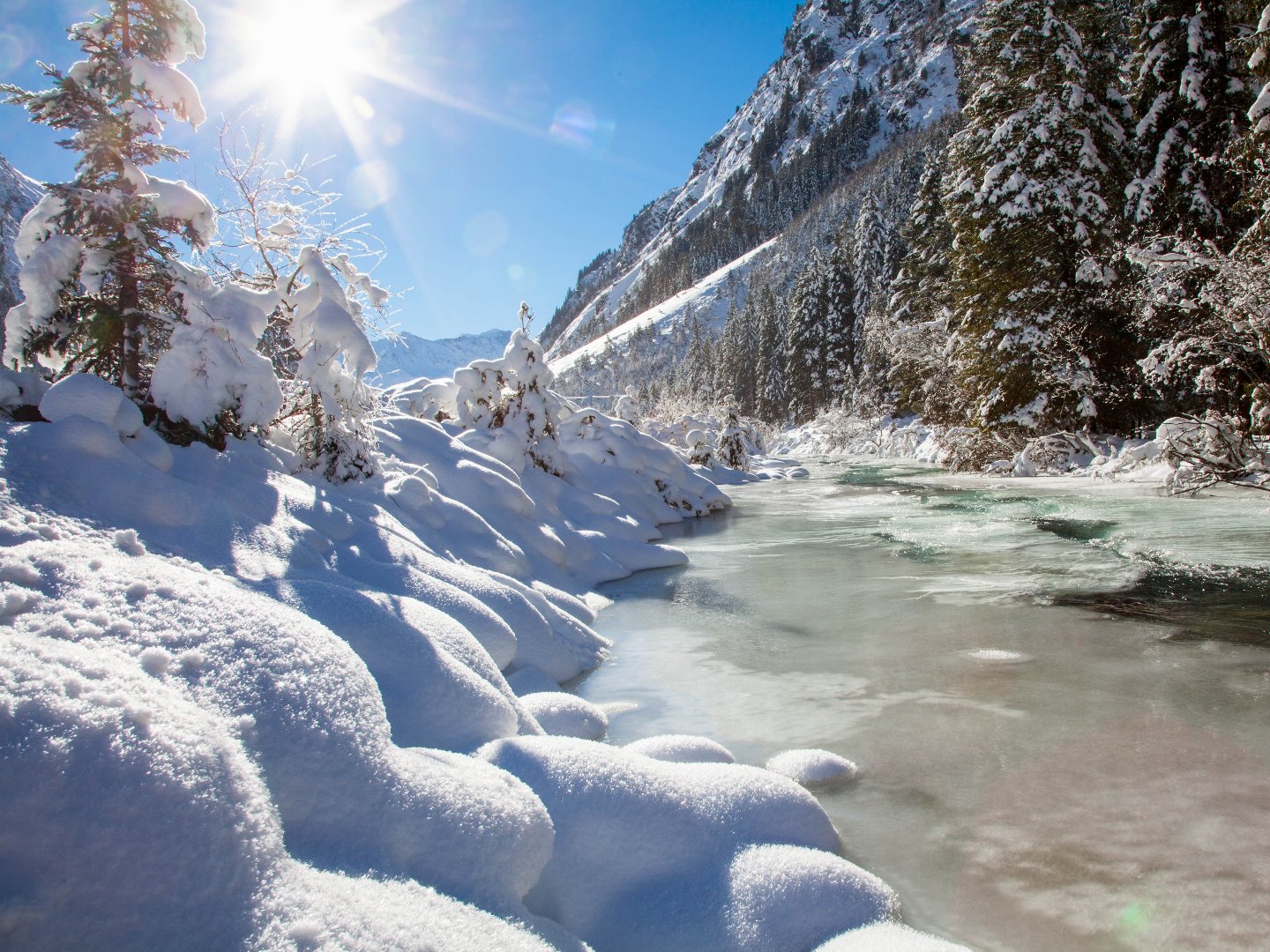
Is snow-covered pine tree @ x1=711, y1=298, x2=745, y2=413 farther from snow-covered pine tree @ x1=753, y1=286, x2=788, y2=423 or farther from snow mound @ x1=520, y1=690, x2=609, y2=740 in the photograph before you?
snow mound @ x1=520, y1=690, x2=609, y2=740

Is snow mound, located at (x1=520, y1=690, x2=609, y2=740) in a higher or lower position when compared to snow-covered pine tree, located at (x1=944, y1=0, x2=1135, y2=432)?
lower

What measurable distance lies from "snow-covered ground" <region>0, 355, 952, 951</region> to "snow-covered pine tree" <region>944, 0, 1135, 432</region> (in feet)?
57.5

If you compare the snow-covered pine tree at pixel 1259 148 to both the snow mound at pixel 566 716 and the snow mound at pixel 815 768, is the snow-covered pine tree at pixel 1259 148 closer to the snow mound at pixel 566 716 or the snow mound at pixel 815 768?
the snow mound at pixel 815 768

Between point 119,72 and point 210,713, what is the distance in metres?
5.51

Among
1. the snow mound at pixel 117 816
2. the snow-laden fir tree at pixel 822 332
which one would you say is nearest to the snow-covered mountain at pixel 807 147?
the snow-laden fir tree at pixel 822 332

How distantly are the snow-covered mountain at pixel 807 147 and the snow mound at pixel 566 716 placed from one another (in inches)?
5019

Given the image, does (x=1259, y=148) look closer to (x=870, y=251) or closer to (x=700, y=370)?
(x=870, y=251)

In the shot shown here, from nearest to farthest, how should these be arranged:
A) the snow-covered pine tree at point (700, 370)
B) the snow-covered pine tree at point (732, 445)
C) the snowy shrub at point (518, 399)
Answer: the snowy shrub at point (518, 399), the snow-covered pine tree at point (732, 445), the snow-covered pine tree at point (700, 370)

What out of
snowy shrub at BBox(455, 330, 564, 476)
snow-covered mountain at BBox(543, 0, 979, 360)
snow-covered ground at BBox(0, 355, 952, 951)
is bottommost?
snow-covered ground at BBox(0, 355, 952, 951)

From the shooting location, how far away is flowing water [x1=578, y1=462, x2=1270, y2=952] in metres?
2.72

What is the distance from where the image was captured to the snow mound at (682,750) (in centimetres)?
350

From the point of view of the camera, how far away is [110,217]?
16.3 ft

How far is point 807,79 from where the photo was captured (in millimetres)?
196500

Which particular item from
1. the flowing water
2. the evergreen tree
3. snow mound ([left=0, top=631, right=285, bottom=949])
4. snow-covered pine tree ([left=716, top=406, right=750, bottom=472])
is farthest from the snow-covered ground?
the evergreen tree
